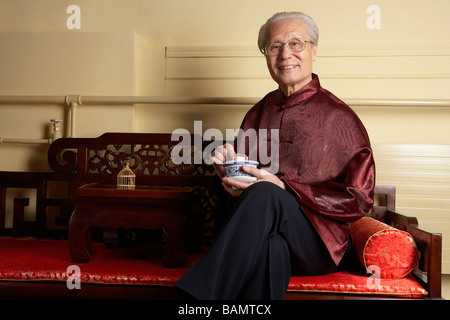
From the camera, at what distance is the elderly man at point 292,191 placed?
1.23m

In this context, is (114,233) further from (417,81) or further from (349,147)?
(417,81)

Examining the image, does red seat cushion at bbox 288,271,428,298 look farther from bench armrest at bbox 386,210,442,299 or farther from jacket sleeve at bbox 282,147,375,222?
jacket sleeve at bbox 282,147,375,222

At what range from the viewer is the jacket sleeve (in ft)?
4.53

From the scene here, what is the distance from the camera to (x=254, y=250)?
4.06 ft

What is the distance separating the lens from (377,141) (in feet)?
7.05

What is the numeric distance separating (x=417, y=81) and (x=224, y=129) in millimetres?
1034

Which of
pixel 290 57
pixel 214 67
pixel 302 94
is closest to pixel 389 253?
pixel 302 94

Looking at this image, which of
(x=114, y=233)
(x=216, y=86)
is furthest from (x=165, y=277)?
(x=216, y=86)

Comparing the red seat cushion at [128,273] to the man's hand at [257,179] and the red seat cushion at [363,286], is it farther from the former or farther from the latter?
the man's hand at [257,179]

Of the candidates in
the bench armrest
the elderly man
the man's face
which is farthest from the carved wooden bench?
the man's face

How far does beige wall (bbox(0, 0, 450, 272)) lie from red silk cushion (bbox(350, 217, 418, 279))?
646mm

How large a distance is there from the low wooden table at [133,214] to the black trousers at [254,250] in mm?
372

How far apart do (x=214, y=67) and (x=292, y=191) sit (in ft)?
3.72

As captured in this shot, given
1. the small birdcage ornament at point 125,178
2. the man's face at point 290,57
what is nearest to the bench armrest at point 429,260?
the man's face at point 290,57
